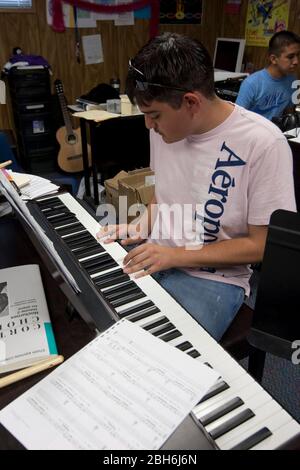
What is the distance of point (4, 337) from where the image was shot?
86 cm

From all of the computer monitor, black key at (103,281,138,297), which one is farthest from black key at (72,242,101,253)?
the computer monitor

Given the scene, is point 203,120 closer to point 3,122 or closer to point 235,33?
point 3,122

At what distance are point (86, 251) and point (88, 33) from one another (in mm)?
3265

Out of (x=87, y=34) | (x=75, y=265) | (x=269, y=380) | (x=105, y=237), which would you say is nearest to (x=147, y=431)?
(x=75, y=265)

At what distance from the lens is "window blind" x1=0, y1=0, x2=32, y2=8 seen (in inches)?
130

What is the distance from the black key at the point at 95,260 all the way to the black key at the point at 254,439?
2.24ft

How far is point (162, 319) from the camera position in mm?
951

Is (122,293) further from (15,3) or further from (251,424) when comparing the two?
(15,3)

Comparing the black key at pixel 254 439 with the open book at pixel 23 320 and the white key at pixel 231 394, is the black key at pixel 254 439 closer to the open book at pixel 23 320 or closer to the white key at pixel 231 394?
the white key at pixel 231 394

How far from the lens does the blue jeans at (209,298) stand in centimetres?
115

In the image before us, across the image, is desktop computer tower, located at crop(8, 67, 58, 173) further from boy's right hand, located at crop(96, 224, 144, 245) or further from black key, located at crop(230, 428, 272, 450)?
black key, located at crop(230, 428, 272, 450)

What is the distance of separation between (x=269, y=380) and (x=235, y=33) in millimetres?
3950

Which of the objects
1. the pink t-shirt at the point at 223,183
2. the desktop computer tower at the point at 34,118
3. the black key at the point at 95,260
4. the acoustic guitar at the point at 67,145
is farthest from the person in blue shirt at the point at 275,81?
the black key at the point at 95,260

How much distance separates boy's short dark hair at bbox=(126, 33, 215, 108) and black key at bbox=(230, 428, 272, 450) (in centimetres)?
82
